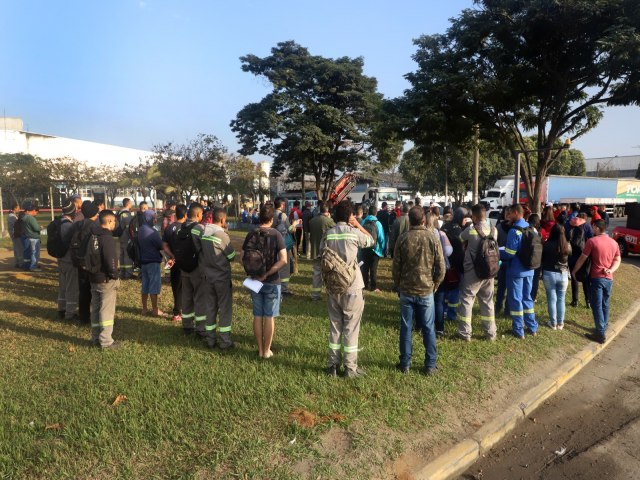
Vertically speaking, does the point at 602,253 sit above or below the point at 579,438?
above

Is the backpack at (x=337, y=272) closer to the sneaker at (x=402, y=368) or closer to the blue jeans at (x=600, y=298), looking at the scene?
the sneaker at (x=402, y=368)

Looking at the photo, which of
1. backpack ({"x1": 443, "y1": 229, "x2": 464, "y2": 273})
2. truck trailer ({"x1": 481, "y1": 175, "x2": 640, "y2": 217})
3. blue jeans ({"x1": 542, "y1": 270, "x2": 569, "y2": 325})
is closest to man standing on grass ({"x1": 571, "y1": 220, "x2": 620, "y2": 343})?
blue jeans ({"x1": 542, "y1": 270, "x2": 569, "y2": 325})

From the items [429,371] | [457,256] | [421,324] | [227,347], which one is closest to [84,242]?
[227,347]

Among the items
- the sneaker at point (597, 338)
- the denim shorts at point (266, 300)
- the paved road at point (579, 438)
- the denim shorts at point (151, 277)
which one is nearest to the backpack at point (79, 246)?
the denim shorts at point (151, 277)

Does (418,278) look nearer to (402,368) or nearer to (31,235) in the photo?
(402,368)

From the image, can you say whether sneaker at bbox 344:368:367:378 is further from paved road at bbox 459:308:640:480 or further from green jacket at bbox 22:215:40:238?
green jacket at bbox 22:215:40:238

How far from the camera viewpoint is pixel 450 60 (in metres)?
14.0

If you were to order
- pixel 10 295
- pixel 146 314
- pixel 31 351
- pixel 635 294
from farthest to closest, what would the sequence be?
pixel 635 294, pixel 10 295, pixel 146 314, pixel 31 351

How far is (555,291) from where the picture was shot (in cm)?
687

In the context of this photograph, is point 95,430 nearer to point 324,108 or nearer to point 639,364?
point 639,364

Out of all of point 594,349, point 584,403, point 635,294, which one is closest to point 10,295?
point 584,403

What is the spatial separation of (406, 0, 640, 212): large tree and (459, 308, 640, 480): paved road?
9198 mm

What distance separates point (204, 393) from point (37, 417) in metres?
1.48

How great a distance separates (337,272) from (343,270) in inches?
2.6
